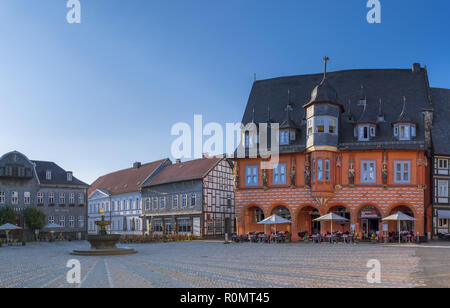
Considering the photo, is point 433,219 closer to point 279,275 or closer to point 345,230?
point 345,230

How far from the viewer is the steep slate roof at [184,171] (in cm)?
4670

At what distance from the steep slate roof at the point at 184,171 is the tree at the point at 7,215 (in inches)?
541

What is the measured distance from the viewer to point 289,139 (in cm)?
3675

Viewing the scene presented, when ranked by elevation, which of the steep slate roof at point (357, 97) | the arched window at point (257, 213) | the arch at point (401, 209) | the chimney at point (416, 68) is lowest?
the arched window at point (257, 213)

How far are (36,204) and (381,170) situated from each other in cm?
3573

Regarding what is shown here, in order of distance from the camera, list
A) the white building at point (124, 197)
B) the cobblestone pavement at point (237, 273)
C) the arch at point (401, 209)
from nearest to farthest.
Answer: the cobblestone pavement at point (237, 273) < the arch at point (401, 209) < the white building at point (124, 197)

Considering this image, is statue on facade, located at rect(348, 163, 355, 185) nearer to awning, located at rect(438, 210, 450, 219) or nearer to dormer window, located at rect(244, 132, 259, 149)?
dormer window, located at rect(244, 132, 259, 149)

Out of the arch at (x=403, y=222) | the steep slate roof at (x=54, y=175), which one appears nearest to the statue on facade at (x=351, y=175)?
the arch at (x=403, y=222)

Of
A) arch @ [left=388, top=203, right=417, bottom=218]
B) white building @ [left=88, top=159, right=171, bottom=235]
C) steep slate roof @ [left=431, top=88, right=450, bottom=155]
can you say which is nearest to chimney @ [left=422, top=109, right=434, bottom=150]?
steep slate roof @ [left=431, top=88, right=450, bottom=155]

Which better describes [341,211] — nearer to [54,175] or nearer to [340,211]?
Answer: [340,211]

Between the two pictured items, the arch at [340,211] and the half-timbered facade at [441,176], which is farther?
the half-timbered facade at [441,176]

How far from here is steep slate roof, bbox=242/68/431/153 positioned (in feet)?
114

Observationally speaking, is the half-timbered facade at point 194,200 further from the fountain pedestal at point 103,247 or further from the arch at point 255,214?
the fountain pedestal at point 103,247

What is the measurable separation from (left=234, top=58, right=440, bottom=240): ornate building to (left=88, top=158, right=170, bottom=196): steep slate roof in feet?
67.4
